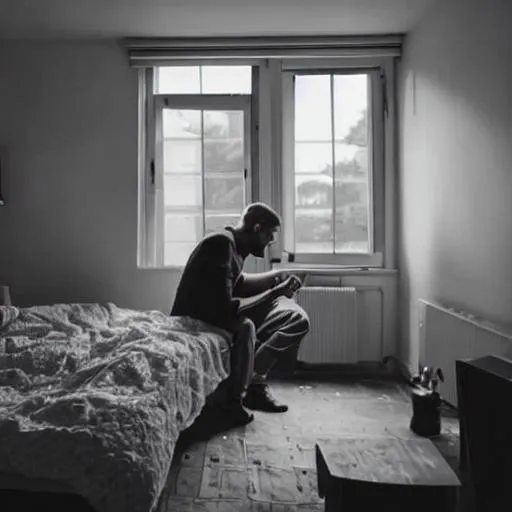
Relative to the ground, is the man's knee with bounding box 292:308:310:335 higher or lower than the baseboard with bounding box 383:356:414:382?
higher

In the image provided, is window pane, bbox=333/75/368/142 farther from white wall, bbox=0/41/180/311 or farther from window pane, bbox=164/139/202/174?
white wall, bbox=0/41/180/311

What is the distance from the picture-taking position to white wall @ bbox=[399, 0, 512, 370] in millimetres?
2398

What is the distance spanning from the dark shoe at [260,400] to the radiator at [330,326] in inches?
29.8

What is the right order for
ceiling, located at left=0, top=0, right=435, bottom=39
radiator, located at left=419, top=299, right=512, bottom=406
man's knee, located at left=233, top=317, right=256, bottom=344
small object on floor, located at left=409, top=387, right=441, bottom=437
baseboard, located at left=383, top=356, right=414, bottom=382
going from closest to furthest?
radiator, located at left=419, top=299, right=512, bottom=406, small object on floor, located at left=409, top=387, right=441, bottom=437, man's knee, located at left=233, top=317, right=256, bottom=344, ceiling, located at left=0, top=0, right=435, bottom=39, baseboard, located at left=383, top=356, right=414, bottom=382

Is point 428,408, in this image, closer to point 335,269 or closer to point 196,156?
point 335,269

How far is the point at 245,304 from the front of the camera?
3197 millimetres

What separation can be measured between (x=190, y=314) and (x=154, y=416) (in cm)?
123

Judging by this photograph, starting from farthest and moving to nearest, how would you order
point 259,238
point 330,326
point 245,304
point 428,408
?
point 330,326 < point 245,304 < point 259,238 < point 428,408

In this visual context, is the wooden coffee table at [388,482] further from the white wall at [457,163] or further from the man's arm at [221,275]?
the man's arm at [221,275]

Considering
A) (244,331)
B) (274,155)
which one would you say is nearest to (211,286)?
(244,331)

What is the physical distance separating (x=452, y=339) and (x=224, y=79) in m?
2.40

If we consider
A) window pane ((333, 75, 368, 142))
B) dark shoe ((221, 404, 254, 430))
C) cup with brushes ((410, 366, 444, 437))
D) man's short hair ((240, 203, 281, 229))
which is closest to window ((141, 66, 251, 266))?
window pane ((333, 75, 368, 142))

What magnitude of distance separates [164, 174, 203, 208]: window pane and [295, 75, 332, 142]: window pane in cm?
83

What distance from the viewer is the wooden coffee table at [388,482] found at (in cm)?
157
